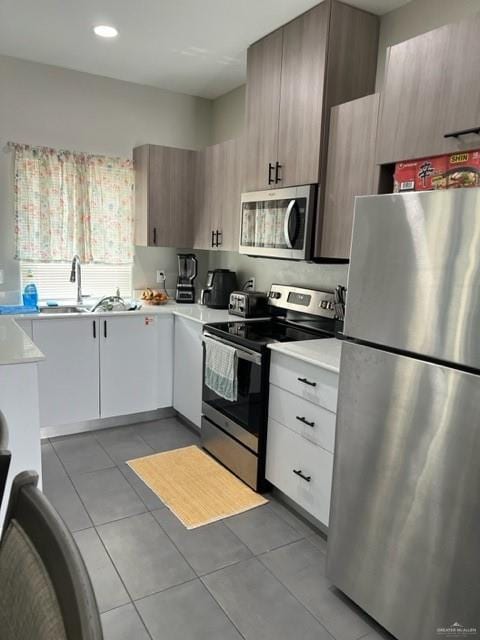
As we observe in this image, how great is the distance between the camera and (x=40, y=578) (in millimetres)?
638

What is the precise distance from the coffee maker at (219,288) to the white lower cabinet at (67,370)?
0.95 meters

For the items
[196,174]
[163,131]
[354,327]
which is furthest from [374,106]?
[163,131]

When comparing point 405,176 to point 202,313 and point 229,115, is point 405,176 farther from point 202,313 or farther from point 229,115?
point 229,115

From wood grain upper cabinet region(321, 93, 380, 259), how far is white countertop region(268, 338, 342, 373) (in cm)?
48

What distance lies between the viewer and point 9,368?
1.97 metres

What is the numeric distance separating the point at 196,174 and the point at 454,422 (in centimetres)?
311

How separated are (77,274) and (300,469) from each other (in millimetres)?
2399

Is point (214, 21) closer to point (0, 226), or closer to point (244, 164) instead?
point (244, 164)

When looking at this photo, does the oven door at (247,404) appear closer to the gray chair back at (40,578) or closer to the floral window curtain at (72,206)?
the floral window curtain at (72,206)

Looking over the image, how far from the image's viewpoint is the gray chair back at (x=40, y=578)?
21.3 inches

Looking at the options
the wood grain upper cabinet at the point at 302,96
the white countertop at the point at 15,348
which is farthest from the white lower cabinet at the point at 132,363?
the wood grain upper cabinet at the point at 302,96

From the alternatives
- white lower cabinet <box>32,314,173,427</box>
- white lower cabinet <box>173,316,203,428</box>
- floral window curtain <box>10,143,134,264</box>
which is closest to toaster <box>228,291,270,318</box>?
white lower cabinet <box>173,316,203,428</box>

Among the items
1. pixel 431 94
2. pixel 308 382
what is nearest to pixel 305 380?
pixel 308 382

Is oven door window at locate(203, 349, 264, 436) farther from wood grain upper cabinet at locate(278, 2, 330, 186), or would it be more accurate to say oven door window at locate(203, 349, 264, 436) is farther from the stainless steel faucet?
the stainless steel faucet
